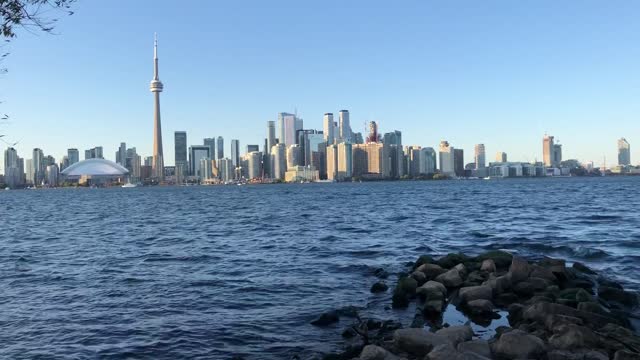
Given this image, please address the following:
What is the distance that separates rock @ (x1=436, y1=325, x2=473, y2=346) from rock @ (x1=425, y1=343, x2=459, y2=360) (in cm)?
100

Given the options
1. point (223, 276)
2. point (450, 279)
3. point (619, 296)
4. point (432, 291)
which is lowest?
point (223, 276)

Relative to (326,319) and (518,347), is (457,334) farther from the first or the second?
(326,319)

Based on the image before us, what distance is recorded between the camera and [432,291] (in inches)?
636

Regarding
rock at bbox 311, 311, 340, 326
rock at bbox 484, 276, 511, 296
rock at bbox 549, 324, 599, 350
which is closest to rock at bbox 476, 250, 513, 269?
rock at bbox 484, 276, 511, 296

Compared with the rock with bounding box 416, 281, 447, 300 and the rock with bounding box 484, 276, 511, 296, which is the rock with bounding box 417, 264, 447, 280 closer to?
the rock with bounding box 416, 281, 447, 300

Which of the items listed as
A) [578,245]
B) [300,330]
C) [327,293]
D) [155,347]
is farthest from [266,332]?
[578,245]

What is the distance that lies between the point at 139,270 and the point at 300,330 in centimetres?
1183

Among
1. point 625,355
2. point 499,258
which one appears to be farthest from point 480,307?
point 499,258

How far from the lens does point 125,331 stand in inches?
552

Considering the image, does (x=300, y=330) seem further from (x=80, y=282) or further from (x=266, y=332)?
(x=80, y=282)

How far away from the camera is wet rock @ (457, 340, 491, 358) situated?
10.3 metres

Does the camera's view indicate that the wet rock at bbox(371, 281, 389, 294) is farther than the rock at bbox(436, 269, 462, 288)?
Yes

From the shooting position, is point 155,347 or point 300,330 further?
point 300,330

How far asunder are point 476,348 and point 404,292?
240 inches
